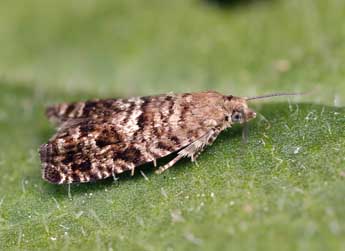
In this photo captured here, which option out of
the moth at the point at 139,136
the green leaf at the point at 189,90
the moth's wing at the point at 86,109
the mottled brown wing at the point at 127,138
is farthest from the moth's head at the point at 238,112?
the moth's wing at the point at 86,109

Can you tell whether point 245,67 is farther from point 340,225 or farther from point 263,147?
point 340,225

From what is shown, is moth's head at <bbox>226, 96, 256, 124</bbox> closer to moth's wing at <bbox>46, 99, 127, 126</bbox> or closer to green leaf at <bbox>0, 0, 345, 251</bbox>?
green leaf at <bbox>0, 0, 345, 251</bbox>

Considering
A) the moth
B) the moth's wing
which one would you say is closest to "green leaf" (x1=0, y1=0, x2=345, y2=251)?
the moth

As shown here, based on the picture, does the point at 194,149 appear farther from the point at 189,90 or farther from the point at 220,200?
the point at 189,90

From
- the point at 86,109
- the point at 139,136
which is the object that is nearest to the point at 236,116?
the point at 139,136

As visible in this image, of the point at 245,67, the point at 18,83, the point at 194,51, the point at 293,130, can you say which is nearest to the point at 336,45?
the point at 245,67

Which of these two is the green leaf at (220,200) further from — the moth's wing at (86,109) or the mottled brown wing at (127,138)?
the moth's wing at (86,109)
